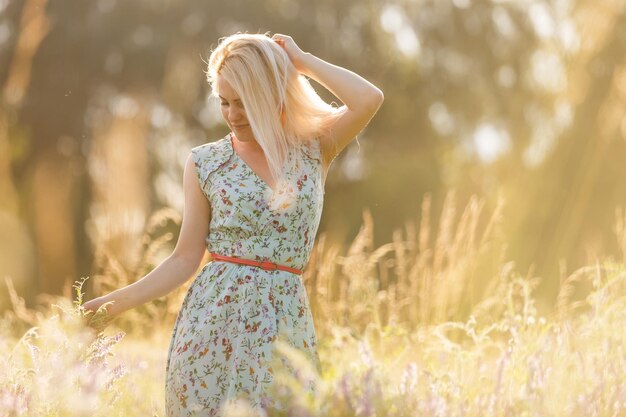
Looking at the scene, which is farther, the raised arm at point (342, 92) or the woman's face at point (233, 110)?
the raised arm at point (342, 92)

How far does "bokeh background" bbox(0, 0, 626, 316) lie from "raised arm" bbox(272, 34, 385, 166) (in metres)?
6.14

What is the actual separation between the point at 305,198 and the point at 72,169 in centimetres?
783

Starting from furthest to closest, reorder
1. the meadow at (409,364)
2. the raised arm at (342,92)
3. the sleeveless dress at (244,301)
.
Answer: the raised arm at (342,92), the sleeveless dress at (244,301), the meadow at (409,364)

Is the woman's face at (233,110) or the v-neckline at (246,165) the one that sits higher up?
the woman's face at (233,110)

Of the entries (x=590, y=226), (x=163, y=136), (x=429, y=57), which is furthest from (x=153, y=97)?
(x=590, y=226)

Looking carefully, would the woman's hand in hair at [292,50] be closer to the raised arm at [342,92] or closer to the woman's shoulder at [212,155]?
the raised arm at [342,92]

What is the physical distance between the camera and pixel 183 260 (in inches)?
103

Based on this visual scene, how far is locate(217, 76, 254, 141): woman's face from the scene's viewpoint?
257 centimetres

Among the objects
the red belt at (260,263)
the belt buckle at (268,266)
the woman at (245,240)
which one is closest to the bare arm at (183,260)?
the woman at (245,240)

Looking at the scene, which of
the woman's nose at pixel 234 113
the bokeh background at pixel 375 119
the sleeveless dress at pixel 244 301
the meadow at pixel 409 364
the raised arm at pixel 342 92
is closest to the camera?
the meadow at pixel 409 364

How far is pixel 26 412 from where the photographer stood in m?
2.16

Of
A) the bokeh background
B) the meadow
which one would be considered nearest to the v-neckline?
the meadow

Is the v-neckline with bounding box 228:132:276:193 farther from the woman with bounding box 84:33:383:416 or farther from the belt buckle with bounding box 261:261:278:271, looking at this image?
the belt buckle with bounding box 261:261:278:271

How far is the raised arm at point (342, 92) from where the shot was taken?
2689 mm
